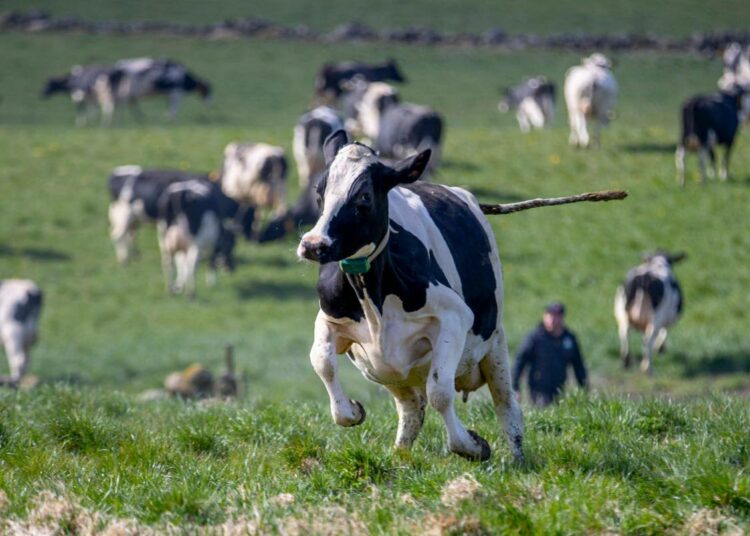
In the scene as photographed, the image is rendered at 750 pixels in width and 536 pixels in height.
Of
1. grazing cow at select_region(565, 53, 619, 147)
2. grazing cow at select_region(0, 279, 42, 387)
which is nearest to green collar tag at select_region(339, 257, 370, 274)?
grazing cow at select_region(0, 279, 42, 387)

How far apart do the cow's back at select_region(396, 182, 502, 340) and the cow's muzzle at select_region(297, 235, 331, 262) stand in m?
0.98

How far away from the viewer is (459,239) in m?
8.38

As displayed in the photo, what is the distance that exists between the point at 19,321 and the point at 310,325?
5.49 m

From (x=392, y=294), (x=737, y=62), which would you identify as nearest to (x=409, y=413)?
(x=392, y=294)

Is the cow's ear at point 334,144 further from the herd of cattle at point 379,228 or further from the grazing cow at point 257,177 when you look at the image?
the grazing cow at point 257,177

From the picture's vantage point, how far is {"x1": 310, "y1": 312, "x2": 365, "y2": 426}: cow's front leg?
7539mm

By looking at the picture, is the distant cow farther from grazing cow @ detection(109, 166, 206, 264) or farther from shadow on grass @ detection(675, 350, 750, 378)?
shadow on grass @ detection(675, 350, 750, 378)

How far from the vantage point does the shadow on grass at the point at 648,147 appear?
33.6 meters

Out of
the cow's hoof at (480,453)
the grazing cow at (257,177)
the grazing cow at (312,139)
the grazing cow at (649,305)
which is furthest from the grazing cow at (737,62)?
the cow's hoof at (480,453)

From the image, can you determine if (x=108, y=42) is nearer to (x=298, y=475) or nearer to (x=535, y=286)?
(x=535, y=286)

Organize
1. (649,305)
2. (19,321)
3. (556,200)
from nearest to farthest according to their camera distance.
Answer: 1. (556,200)
2. (649,305)
3. (19,321)

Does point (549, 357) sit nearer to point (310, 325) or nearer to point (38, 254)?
point (310, 325)

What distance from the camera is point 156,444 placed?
27.1 ft

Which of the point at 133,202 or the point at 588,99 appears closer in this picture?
the point at 133,202
